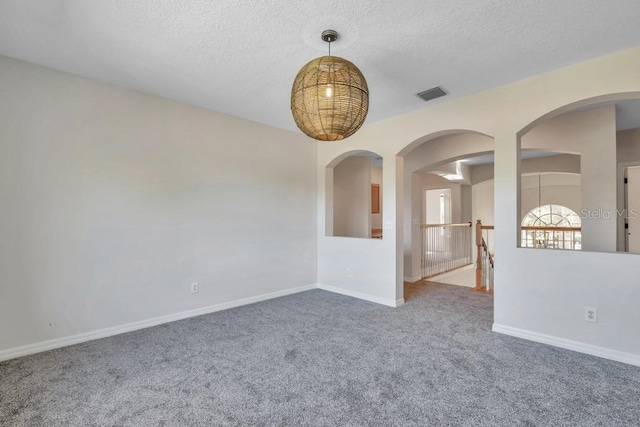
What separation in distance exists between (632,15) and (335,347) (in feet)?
10.6

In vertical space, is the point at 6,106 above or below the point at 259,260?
above

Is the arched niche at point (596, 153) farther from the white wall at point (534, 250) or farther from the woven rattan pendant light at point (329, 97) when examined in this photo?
the woven rattan pendant light at point (329, 97)

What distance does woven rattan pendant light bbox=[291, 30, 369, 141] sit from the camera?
171cm

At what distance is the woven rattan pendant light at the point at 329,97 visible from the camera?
171cm

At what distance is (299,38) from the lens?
2.21 m

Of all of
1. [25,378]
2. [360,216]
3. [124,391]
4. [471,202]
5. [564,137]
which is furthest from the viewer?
[471,202]

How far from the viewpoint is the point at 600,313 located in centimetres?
249

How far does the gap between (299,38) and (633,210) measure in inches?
252

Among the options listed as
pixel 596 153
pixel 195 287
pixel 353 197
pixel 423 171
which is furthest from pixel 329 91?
pixel 353 197

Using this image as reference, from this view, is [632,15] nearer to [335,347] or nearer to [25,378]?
[335,347]

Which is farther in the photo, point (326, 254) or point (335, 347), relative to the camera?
point (326, 254)

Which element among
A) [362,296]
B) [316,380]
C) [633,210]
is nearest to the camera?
[316,380]

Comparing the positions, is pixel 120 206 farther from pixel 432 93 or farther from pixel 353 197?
pixel 353 197

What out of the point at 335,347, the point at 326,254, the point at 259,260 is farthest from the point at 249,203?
the point at 335,347
